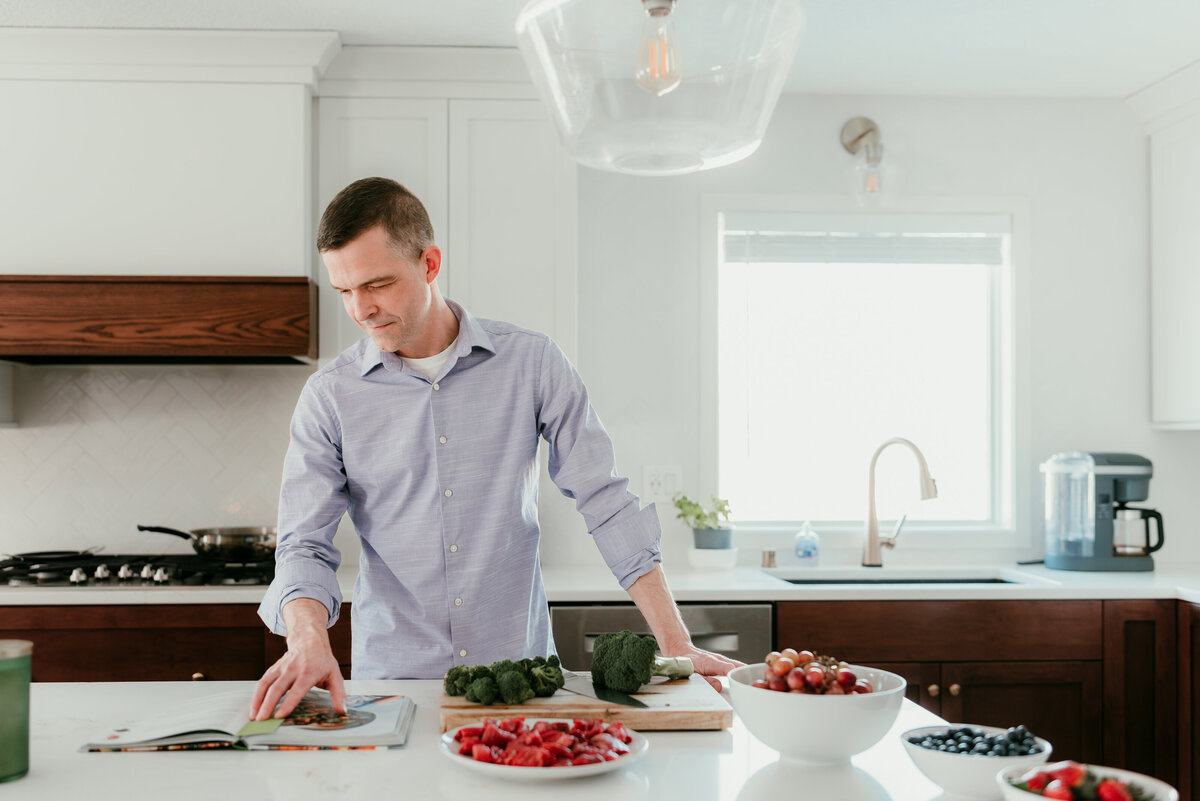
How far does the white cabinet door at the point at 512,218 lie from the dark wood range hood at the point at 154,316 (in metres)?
0.50

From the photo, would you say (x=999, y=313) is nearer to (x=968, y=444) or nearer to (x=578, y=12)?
(x=968, y=444)

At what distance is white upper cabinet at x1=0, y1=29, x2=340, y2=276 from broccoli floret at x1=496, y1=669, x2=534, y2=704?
1905 mm

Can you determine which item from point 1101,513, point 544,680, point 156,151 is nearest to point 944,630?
point 1101,513

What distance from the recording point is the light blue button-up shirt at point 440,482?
176 centimetres

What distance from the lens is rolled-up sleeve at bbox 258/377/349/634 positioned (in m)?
1.56

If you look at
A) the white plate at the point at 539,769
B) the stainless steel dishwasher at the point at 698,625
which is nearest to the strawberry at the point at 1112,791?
the white plate at the point at 539,769

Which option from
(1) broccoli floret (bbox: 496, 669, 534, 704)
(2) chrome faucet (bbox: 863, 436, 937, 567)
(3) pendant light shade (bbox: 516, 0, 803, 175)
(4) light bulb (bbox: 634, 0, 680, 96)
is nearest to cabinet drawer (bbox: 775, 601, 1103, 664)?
(2) chrome faucet (bbox: 863, 436, 937, 567)

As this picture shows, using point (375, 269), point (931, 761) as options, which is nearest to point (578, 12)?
point (375, 269)

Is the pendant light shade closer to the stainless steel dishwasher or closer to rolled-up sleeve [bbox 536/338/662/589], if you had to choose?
rolled-up sleeve [bbox 536/338/662/589]

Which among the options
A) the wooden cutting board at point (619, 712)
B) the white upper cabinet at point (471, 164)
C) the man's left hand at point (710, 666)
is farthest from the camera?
the white upper cabinet at point (471, 164)

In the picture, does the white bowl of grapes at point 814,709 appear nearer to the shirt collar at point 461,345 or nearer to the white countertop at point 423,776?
the white countertop at point 423,776

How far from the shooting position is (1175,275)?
131 inches

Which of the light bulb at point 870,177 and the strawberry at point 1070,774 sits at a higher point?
the light bulb at point 870,177

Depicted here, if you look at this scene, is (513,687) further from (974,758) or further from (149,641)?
(149,641)
